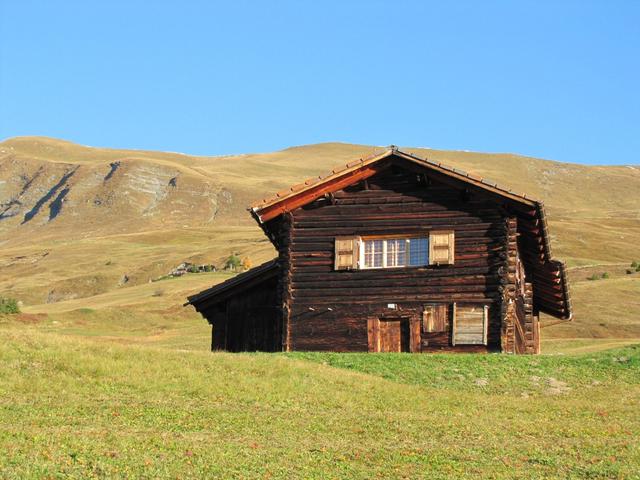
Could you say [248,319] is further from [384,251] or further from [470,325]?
[470,325]

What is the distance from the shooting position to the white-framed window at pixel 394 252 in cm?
3622

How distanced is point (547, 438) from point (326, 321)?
15.0m

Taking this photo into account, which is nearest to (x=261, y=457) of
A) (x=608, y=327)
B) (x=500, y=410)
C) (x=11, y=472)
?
(x=11, y=472)

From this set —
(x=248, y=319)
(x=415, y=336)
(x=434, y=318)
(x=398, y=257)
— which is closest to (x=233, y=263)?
(x=248, y=319)

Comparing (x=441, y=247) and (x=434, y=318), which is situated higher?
(x=441, y=247)

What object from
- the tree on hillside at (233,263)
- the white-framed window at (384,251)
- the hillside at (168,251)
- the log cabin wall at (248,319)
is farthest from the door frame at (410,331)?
the tree on hillside at (233,263)

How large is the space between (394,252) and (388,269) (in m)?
0.63

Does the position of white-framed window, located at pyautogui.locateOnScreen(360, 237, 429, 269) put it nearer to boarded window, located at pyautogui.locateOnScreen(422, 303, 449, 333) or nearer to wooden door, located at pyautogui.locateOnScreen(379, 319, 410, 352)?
boarded window, located at pyautogui.locateOnScreen(422, 303, 449, 333)

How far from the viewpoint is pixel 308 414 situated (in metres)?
24.0

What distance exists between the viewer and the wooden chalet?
3547 centimetres

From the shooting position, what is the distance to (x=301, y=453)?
63.8ft

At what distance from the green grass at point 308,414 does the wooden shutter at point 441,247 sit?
3727 millimetres

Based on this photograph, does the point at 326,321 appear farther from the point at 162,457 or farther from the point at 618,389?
the point at 162,457

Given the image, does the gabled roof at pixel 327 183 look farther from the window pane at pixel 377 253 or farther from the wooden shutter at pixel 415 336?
the wooden shutter at pixel 415 336
